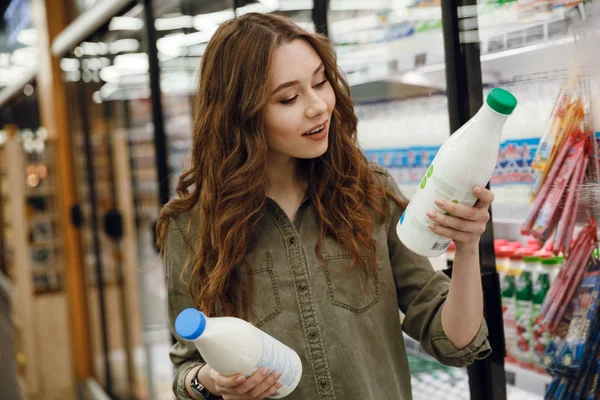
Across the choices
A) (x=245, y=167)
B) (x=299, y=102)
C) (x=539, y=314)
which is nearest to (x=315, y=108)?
(x=299, y=102)

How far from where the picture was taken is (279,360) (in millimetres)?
1205

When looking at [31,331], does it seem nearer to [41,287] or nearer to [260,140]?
[41,287]

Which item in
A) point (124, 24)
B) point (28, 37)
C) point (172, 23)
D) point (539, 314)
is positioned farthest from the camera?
point (28, 37)

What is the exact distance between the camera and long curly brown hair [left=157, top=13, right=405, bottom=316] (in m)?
1.37

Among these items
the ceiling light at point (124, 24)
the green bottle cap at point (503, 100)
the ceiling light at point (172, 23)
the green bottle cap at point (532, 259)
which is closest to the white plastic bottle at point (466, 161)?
the green bottle cap at point (503, 100)

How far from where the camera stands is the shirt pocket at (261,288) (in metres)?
1.45

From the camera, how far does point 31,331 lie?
205 inches

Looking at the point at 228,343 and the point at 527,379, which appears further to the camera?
the point at 527,379

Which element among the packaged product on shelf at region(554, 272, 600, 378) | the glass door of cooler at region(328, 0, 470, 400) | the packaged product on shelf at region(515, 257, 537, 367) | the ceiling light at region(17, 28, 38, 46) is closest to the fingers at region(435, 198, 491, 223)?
the packaged product on shelf at region(554, 272, 600, 378)

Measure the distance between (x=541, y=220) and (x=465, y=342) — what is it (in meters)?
0.41

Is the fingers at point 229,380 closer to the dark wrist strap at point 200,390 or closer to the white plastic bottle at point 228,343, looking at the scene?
the white plastic bottle at point 228,343

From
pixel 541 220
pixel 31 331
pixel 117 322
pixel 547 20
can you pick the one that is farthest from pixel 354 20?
pixel 31 331

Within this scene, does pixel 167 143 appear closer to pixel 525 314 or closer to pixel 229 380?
pixel 525 314

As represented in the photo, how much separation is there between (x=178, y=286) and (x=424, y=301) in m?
0.56
